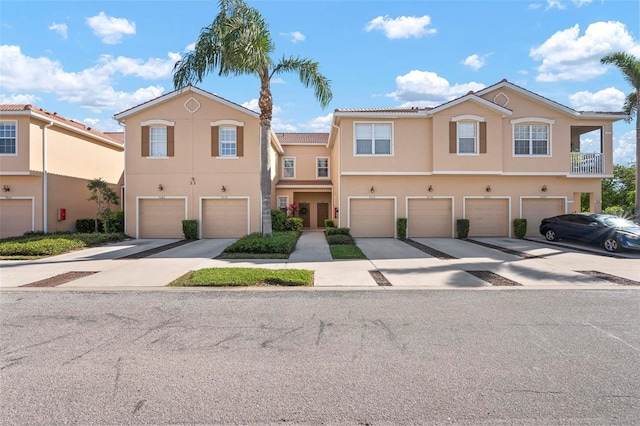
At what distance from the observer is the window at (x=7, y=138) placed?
664 inches

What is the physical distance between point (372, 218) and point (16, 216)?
17258 mm

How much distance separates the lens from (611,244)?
529 inches

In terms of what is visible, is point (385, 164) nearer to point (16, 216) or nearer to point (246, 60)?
point (246, 60)

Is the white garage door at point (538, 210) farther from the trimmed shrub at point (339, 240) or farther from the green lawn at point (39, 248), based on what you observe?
the green lawn at point (39, 248)

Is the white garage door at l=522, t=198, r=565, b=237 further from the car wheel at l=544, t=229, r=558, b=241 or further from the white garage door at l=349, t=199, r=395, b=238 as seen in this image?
the white garage door at l=349, t=199, r=395, b=238

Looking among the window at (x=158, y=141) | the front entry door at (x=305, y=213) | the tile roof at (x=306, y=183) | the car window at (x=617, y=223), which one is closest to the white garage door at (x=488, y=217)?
the car window at (x=617, y=223)

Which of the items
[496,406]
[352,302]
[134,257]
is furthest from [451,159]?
[496,406]

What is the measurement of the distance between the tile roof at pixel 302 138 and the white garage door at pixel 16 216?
15.2m

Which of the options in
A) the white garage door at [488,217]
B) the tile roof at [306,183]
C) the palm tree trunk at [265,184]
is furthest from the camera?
the tile roof at [306,183]

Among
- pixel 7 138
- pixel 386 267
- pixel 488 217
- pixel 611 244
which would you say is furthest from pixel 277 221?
pixel 611 244

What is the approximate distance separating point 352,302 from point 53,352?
442 cm

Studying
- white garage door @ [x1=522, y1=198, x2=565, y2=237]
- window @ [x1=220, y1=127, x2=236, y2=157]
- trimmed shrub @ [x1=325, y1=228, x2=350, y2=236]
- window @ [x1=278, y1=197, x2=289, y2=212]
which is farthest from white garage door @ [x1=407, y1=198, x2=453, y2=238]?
window @ [x1=220, y1=127, x2=236, y2=157]

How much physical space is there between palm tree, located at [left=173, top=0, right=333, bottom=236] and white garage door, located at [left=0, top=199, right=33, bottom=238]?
34.5 ft

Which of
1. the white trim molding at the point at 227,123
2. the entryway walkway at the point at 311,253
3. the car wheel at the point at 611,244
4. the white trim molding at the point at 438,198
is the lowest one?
the entryway walkway at the point at 311,253
